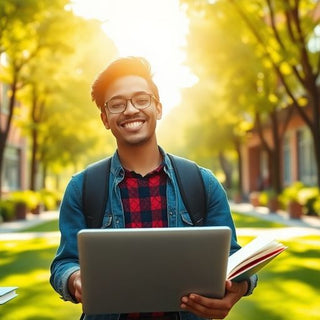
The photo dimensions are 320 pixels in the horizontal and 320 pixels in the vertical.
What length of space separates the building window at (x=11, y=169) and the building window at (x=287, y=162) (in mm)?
16436

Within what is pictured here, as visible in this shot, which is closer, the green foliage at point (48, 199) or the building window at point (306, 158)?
the building window at point (306, 158)

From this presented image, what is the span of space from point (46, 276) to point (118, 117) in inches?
289

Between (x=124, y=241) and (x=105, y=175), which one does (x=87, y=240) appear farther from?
(x=105, y=175)

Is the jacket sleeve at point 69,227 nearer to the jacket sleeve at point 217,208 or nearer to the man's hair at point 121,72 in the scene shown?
the man's hair at point 121,72

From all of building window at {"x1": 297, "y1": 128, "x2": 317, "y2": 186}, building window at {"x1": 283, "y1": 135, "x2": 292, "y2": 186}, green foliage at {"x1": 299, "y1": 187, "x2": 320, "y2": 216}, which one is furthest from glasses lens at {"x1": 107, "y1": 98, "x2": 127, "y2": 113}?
building window at {"x1": 283, "y1": 135, "x2": 292, "y2": 186}

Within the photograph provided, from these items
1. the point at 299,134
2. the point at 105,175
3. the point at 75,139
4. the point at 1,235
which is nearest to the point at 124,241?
the point at 105,175

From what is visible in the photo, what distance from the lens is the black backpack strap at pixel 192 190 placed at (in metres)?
2.90

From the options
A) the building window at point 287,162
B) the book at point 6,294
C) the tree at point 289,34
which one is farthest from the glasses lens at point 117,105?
the building window at point 287,162

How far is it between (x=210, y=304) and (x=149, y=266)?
30 cm

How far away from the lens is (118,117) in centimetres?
291

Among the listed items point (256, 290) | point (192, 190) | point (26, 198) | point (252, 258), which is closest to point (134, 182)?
point (192, 190)

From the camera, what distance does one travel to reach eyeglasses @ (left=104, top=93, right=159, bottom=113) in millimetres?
2920

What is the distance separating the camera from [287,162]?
3947cm

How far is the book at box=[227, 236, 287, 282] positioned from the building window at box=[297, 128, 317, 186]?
3105 cm
